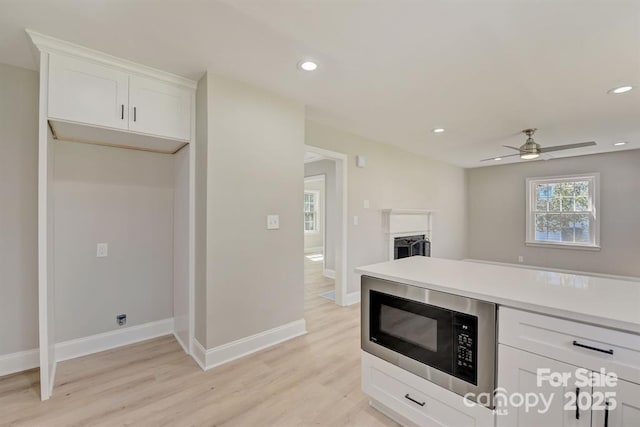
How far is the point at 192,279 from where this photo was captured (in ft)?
8.31

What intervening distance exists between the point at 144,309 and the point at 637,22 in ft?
14.6

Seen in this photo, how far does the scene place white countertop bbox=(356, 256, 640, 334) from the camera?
1130 mm

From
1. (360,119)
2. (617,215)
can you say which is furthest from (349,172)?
(617,215)

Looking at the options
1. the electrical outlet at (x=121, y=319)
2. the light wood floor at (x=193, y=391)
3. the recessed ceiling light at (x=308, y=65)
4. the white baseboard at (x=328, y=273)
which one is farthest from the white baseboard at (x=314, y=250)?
the recessed ceiling light at (x=308, y=65)

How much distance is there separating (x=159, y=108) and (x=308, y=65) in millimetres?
1292

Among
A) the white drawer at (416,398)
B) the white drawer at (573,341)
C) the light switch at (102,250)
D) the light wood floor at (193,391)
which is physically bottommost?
the light wood floor at (193,391)

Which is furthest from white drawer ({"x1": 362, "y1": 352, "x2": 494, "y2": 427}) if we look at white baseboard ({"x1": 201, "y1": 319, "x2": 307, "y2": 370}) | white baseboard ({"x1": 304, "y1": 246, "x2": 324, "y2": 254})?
white baseboard ({"x1": 304, "y1": 246, "x2": 324, "y2": 254})

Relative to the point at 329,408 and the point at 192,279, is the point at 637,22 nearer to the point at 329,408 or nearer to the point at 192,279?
the point at 329,408

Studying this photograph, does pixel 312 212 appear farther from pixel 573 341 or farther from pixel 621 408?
pixel 621 408

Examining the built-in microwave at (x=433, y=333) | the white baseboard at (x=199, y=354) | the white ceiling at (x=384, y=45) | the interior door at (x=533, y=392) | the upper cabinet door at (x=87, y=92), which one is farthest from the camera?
the white baseboard at (x=199, y=354)

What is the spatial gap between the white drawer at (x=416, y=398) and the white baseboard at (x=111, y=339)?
87.4 inches

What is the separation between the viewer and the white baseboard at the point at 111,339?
2455 millimetres

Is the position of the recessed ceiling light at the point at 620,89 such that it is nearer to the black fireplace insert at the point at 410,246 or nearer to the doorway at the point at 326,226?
the doorway at the point at 326,226

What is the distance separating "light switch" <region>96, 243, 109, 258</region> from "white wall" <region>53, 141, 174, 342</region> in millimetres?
38
